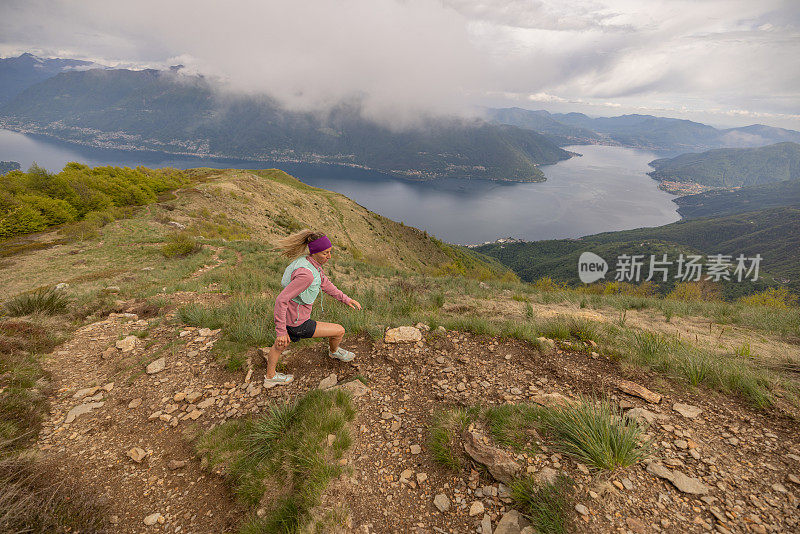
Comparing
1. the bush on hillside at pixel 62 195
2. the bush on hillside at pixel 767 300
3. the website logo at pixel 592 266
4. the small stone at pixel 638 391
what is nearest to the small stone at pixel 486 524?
the small stone at pixel 638 391

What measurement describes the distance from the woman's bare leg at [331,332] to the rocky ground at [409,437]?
313mm

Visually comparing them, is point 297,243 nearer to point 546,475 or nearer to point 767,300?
point 546,475

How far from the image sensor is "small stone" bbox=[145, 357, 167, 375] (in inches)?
192

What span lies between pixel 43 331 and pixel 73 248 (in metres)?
15.5

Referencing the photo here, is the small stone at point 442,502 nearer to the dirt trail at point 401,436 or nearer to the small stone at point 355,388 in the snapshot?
the dirt trail at point 401,436

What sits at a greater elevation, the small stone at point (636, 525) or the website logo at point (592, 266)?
the small stone at point (636, 525)

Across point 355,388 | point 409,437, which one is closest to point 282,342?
point 355,388

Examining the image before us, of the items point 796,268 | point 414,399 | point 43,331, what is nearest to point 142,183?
point 43,331

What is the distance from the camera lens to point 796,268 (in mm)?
83062

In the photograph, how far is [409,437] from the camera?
352 centimetres

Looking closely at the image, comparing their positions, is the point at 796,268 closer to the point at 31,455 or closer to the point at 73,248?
the point at 31,455

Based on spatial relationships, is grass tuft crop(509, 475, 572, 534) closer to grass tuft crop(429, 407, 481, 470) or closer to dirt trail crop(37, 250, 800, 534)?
dirt trail crop(37, 250, 800, 534)

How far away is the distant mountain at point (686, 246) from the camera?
87.8 meters

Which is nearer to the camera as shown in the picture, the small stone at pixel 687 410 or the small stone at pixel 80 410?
the small stone at pixel 687 410
